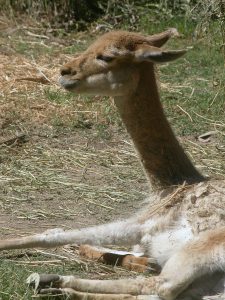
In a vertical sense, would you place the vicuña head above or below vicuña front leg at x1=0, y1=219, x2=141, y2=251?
above

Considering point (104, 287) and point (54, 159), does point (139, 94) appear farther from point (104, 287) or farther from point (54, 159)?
point (54, 159)

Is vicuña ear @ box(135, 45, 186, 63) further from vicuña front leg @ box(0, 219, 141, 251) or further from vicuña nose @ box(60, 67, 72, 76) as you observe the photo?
vicuña front leg @ box(0, 219, 141, 251)

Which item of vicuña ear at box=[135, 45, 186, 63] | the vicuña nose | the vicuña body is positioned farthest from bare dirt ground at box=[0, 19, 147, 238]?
vicuña ear at box=[135, 45, 186, 63]

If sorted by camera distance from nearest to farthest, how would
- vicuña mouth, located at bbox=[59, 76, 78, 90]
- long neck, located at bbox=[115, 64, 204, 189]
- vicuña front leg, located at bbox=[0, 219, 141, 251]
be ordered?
vicuña front leg, located at bbox=[0, 219, 141, 251] → long neck, located at bbox=[115, 64, 204, 189] → vicuña mouth, located at bbox=[59, 76, 78, 90]

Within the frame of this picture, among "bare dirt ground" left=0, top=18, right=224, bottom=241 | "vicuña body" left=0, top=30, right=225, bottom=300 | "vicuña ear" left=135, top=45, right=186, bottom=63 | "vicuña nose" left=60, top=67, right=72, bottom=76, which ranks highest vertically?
"vicuña ear" left=135, top=45, right=186, bottom=63

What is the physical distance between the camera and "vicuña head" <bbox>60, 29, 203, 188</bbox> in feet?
20.3

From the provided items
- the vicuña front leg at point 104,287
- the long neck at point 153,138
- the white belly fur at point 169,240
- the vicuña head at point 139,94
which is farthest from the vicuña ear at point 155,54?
the vicuña front leg at point 104,287

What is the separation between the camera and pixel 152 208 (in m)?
6.09

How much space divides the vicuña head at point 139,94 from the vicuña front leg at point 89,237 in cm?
38

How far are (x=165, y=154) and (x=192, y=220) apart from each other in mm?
571

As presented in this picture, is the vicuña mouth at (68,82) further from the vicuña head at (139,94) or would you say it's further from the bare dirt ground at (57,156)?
the bare dirt ground at (57,156)

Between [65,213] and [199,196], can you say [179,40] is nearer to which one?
[65,213]

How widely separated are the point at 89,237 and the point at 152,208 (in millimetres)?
444

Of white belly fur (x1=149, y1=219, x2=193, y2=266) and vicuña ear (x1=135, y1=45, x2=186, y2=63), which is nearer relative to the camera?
white belly fur (x1=149, y1=219, x2=193, y2=266)
